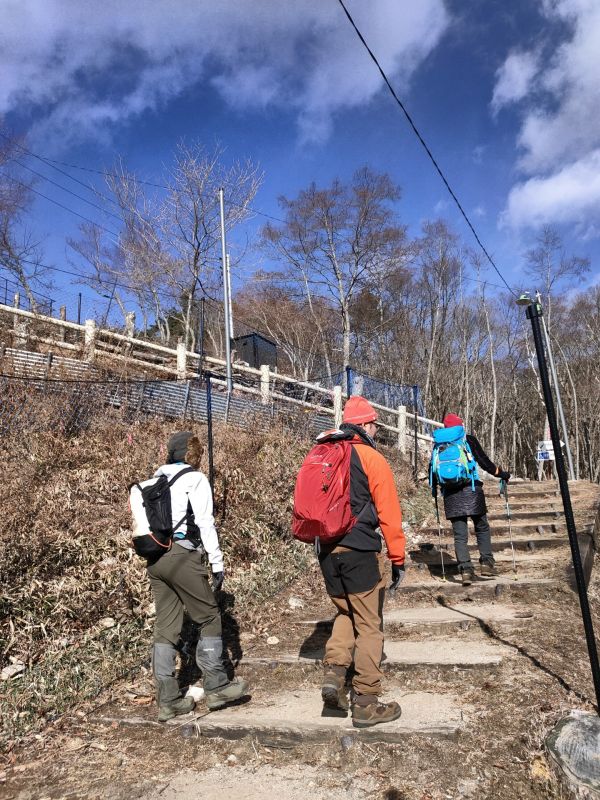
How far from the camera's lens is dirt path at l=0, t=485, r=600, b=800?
279 cm

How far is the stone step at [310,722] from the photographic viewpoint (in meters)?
3.10

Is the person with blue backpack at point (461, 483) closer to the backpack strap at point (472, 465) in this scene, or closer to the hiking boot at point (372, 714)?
the backpack strap at point (472, 465)

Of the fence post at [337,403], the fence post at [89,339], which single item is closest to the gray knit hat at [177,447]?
the fence post at [337,403]

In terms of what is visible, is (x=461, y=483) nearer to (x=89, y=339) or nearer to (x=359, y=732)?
(x=359, y=732)

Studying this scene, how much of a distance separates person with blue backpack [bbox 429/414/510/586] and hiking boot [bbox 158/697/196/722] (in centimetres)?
342

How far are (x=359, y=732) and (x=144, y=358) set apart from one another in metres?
12.5

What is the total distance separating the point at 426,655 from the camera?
4223 millimetres

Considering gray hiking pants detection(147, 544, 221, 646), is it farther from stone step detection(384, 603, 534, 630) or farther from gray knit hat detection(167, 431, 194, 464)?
stone step detection(384, 603, 534, 630)

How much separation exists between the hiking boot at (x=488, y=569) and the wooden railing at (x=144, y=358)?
5.75 metres

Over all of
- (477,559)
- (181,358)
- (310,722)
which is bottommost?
(310,722)

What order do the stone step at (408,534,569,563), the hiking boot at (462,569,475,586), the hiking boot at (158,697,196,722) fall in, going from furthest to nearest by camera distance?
the stone step at (408,534,569,563) < the hiking boot at (462,569,475,586) < the hiking boot at (158,697,196,722)

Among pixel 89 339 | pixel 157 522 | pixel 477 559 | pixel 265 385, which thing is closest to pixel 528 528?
pixel 477 559

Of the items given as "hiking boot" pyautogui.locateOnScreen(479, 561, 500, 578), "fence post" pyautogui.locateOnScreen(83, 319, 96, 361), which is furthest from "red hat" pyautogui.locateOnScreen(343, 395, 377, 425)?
"fence post" pyautogui.locateOnScreen(83, 319, 96, 361)

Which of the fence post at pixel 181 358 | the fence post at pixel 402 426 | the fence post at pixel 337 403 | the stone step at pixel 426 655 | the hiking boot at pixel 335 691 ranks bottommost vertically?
the stone step at pixel 426 655
